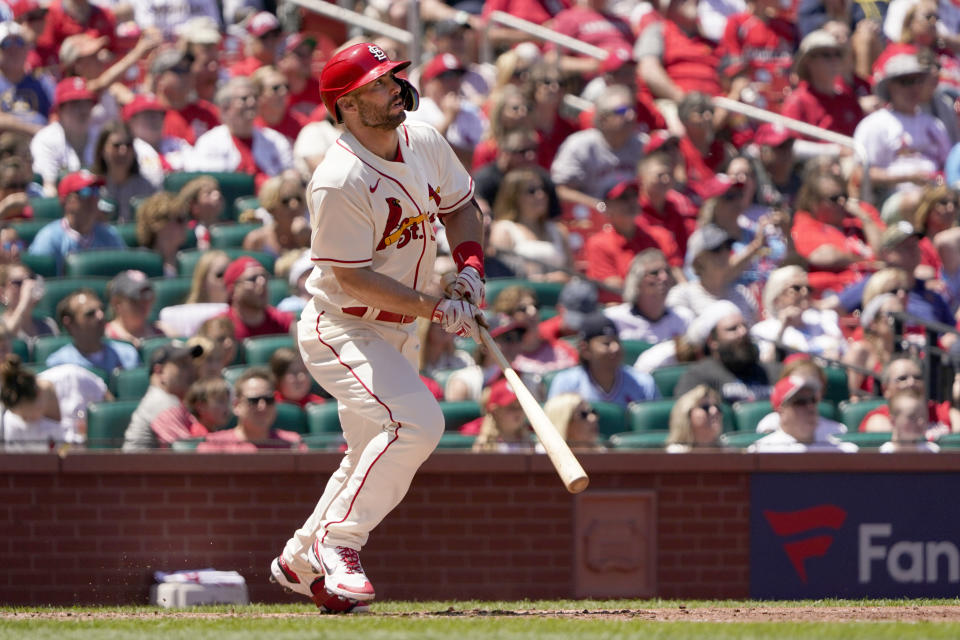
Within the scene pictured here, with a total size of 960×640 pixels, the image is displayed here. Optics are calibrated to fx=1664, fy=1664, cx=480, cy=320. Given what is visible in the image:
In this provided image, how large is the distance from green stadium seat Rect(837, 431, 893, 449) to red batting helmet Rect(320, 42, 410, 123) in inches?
134

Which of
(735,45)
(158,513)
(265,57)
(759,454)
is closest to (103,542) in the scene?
(158,513)

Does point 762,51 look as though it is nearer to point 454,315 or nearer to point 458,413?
point 458,413

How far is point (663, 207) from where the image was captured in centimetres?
1063

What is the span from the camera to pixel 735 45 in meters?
13.4

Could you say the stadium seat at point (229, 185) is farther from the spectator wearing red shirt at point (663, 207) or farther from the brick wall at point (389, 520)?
the brick wall at point (389, 520)

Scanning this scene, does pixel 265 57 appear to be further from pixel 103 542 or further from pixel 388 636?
pixel 388 636

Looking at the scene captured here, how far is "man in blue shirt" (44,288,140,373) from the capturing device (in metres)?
8.26

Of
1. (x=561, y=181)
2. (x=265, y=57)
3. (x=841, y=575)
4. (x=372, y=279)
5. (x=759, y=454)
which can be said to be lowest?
(x=841, y=575)

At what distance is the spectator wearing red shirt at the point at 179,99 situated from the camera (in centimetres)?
1106

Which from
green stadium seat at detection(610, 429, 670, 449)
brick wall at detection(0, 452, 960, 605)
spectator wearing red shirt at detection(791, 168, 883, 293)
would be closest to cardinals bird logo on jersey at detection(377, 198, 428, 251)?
brick wall at detection(0, 452, 960, 605)

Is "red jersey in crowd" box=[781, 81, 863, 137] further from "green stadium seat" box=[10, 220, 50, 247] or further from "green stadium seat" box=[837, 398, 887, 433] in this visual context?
"green stadium seat" box=[10, 220, 50, 247]

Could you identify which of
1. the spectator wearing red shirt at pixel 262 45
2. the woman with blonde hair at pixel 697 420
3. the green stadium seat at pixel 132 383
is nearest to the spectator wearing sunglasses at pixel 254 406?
the green stadium seat at pixel 132 383

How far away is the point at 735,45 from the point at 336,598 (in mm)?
8934

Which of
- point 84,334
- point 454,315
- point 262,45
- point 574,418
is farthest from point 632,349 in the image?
point 262,45
